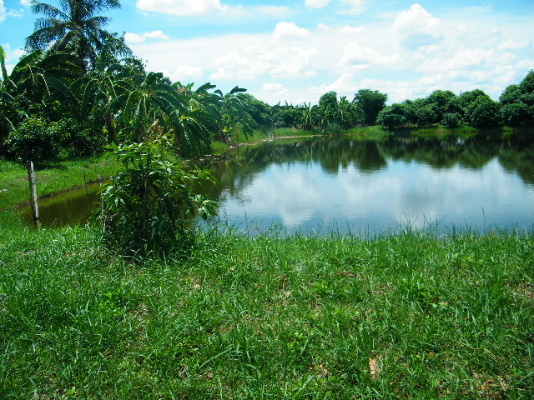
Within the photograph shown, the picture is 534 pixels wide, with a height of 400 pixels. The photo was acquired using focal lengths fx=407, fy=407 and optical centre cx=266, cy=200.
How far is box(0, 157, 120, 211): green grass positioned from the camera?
14.9m

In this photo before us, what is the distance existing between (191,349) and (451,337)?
197cm

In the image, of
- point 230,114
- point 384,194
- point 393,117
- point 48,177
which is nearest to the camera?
point 384,194

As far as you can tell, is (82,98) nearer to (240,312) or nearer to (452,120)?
(240,312)

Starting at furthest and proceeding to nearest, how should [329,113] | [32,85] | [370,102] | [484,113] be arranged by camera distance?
[370,102], [329,113], [484,113], [32,85]

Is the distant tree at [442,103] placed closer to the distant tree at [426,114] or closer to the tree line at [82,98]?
the distant tree at [426,114]

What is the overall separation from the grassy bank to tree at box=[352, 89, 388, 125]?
66.6 meters

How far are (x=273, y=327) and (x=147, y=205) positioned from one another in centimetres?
256

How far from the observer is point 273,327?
3.36m

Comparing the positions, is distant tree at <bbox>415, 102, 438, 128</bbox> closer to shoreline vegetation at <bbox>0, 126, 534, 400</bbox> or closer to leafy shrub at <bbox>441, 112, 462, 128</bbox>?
leafy shrub at <bbox>441, 112, 462, 128</bbox>

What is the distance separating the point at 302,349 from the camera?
2998 mm

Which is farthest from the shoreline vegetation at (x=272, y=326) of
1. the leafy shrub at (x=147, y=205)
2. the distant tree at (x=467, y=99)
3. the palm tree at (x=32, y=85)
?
the distant tree at (x=467, y=99)

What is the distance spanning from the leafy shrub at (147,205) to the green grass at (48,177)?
9.69 m

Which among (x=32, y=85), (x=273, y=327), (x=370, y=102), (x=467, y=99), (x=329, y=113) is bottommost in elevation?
(x=273, y=327)

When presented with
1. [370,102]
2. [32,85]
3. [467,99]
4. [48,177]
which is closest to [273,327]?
[48,177]
